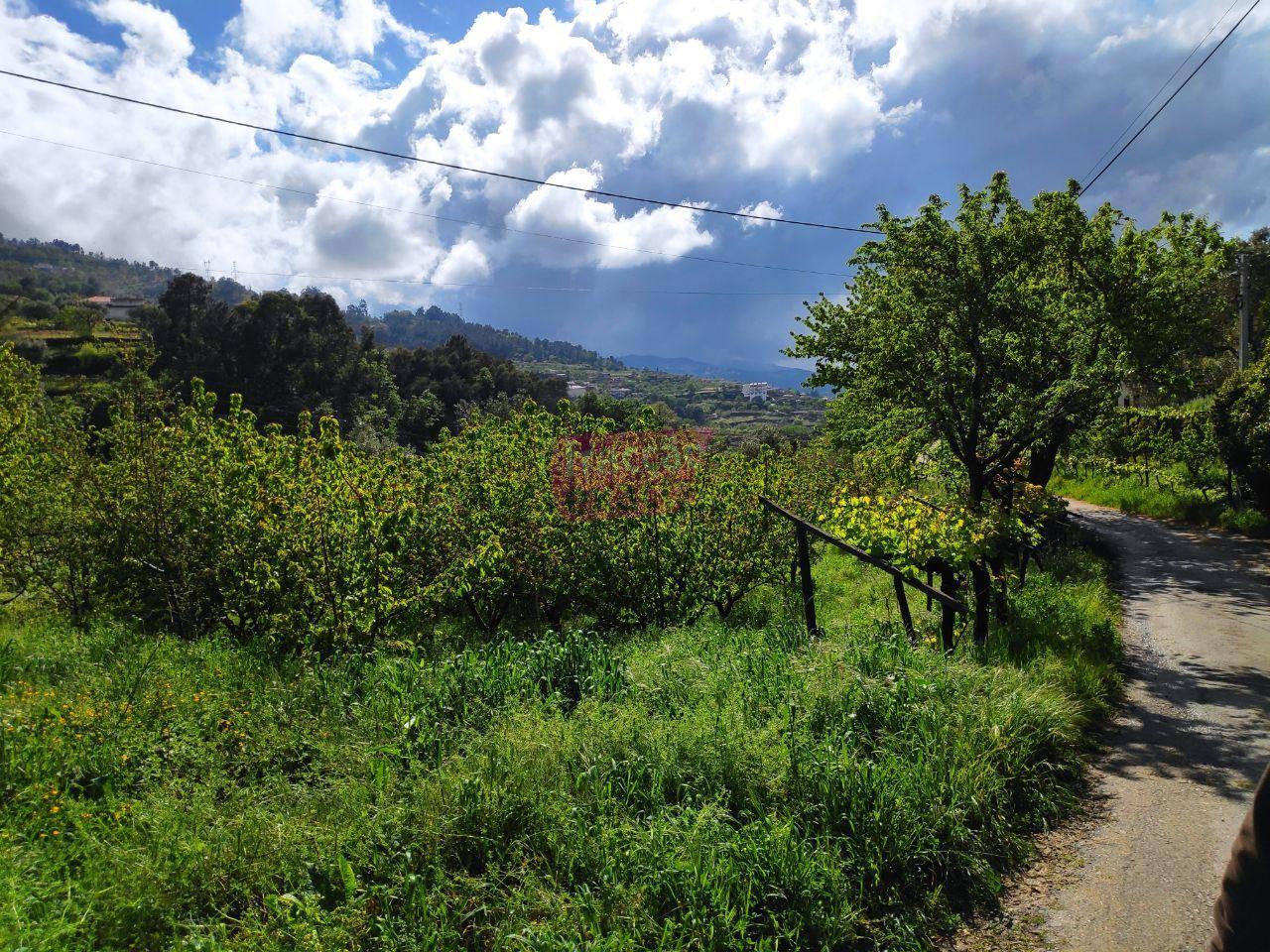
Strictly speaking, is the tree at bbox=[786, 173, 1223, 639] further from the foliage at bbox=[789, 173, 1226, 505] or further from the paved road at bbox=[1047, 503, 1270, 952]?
the paved road at bbox=[1047, 503, 1270, 952]

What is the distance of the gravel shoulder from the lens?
3.33 meters

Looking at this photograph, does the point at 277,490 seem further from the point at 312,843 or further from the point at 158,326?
the point at 158,326

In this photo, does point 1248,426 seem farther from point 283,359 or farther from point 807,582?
point 283,359

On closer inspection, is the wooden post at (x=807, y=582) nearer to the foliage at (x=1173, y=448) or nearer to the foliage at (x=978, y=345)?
the foliage at (x=978, y=345)

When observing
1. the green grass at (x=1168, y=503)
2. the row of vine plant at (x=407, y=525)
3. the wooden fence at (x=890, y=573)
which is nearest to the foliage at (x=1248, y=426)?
the green grass at (x=1168, y=503)

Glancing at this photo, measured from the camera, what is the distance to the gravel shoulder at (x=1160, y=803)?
333cm

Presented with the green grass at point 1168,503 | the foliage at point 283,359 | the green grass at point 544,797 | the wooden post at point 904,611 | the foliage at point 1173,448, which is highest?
the foliage at point 283,359

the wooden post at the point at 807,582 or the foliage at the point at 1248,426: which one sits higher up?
the foliage at the point at 1248,426

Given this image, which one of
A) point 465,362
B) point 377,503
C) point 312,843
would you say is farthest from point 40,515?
point 465,362

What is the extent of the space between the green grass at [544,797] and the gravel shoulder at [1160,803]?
0.23 m

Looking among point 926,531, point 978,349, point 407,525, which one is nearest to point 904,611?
point 926,531

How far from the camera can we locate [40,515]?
32.6ft

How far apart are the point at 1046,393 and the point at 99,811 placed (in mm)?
8871

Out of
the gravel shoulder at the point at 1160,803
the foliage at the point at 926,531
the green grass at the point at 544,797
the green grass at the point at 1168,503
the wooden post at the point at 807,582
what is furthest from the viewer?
the green grass at the point at 1168,503
